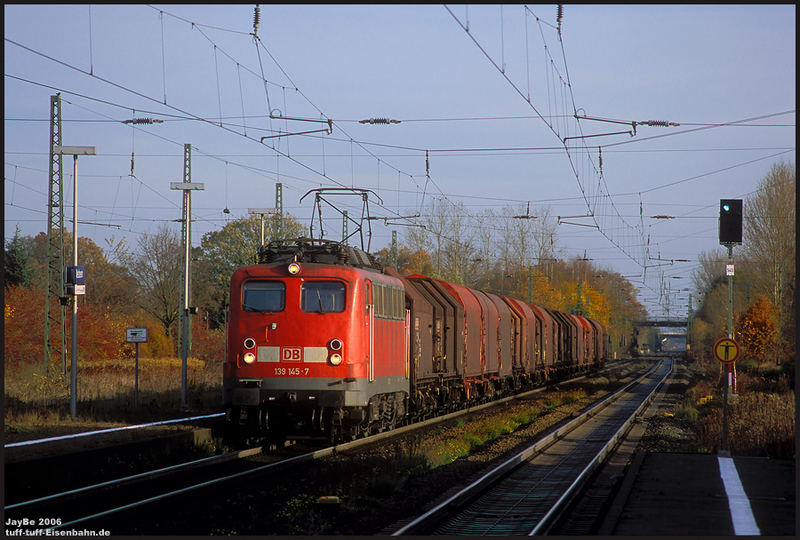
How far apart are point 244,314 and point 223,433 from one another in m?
2.73

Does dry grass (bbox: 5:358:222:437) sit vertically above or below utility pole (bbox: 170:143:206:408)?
below

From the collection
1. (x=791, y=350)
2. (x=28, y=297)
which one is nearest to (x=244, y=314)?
(x=28, y=297)

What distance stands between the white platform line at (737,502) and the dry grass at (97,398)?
1150 centimetres

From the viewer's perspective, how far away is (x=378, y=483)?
12.0 m

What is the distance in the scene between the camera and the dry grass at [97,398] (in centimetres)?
1756

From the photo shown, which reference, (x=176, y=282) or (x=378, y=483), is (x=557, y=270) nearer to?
(x=176, y=282)

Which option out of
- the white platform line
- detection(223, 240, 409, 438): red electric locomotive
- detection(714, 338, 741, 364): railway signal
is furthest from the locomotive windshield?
detection(714, 338, 741, 364): railway signal

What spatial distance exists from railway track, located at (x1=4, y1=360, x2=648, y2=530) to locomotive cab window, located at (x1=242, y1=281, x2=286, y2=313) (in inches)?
105

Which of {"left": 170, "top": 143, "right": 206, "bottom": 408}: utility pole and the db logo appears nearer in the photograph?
the db logo

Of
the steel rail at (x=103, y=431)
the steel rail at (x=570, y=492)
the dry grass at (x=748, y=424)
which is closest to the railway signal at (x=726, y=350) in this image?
the dry grass at (x=748, y=424)

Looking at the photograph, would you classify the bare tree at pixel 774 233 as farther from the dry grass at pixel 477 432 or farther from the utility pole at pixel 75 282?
the utility pole at pixel 75 282

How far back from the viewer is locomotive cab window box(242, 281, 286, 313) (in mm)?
16609


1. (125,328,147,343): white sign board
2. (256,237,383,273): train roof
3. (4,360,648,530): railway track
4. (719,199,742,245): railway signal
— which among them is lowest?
(4,360,648,530): railway track

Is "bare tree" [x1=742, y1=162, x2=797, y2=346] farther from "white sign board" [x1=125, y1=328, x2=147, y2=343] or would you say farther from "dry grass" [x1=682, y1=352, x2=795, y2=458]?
"white sign board" [x1=125, y1=328, x2=147, y2=343]
